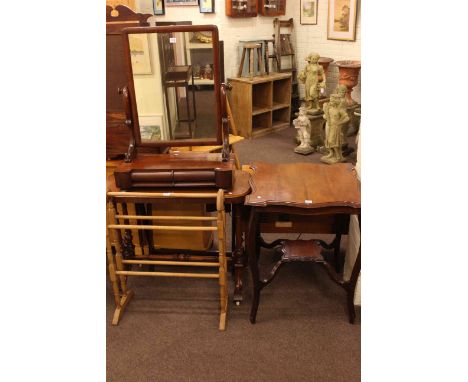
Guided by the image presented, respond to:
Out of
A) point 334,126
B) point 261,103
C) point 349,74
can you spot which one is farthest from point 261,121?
point 334,126

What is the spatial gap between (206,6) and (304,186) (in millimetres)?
3319

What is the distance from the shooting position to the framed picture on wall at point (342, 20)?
4242 millimetres

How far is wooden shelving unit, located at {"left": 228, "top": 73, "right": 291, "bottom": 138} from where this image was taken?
14.6 ft

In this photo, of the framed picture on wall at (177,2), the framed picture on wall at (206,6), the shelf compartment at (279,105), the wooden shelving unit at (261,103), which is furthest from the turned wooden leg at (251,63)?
the framed picture on wall at (177,2)

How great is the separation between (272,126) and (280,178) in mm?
3025

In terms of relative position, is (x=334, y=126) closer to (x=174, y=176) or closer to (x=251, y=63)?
(x=251, y=63)

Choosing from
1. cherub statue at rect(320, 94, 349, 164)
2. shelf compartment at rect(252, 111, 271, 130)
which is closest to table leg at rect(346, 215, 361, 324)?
cherub statue at rect(320, 94, 349, 164)

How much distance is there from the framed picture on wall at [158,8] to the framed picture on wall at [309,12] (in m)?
1.64

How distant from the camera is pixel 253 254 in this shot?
1.80 metres

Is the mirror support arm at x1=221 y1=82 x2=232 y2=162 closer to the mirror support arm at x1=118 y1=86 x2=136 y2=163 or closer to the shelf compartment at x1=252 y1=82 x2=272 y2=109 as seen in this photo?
the mirror support arm at x1=118 y1=86 x2=136 y2=163

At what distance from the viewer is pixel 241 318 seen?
1929 millimetres

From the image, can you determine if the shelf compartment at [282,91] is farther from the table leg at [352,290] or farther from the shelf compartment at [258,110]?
the table leg at [352,290]
